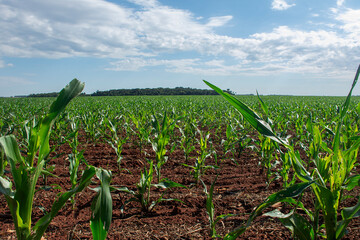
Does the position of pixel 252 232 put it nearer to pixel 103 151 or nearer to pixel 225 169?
pixel 225 169

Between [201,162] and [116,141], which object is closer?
[201,162]

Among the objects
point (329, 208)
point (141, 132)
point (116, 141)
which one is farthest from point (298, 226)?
point (141, 132)

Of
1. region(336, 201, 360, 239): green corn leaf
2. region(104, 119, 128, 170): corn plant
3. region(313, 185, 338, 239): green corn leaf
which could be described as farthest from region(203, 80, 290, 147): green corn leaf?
region(104, 119, 128, 170): corn plant

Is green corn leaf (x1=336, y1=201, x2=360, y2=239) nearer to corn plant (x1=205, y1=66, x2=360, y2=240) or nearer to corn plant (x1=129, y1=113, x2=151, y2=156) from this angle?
corn plant (x1=205, y1=66, x2=360, y2=240)

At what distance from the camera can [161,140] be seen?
3.13 metres

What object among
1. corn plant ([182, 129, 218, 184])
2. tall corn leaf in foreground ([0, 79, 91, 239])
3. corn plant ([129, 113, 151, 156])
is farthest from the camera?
corn plant ([129, 113, 151, 156])

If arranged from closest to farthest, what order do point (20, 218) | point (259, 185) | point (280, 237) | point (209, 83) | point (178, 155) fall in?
1. point (209, 83)
2. point (20, 218)
3. point (280, 237)
4. point (259, 185)
5. point (178, 155)

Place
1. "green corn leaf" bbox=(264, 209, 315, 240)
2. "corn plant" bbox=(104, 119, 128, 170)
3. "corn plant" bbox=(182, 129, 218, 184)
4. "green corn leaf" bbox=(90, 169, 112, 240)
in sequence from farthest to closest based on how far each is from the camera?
"corn plant" bbox=(104, 119, 128, 170), "corn plant" bbox=(182, 129, 218, 184), "green corn leaf" bbox=(264, 209, 315, 240), "green corn leaf" bbox=(90, 169, 112, 240)

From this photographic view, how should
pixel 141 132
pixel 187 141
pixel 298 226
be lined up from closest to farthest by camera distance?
pixel 298 226 → pixel 187 141 → pixel 141 132

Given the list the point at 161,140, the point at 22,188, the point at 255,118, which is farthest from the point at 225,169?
the point at 22,188

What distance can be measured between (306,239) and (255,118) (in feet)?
2.95

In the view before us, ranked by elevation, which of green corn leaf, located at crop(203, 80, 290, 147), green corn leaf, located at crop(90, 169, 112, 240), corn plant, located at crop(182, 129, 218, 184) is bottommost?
corn plant, located at crop(182, 129, 218, 184)

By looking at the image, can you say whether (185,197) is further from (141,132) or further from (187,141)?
(141,132)

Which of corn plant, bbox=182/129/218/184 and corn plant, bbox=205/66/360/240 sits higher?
corn plant, bbox=205/66/360/240
